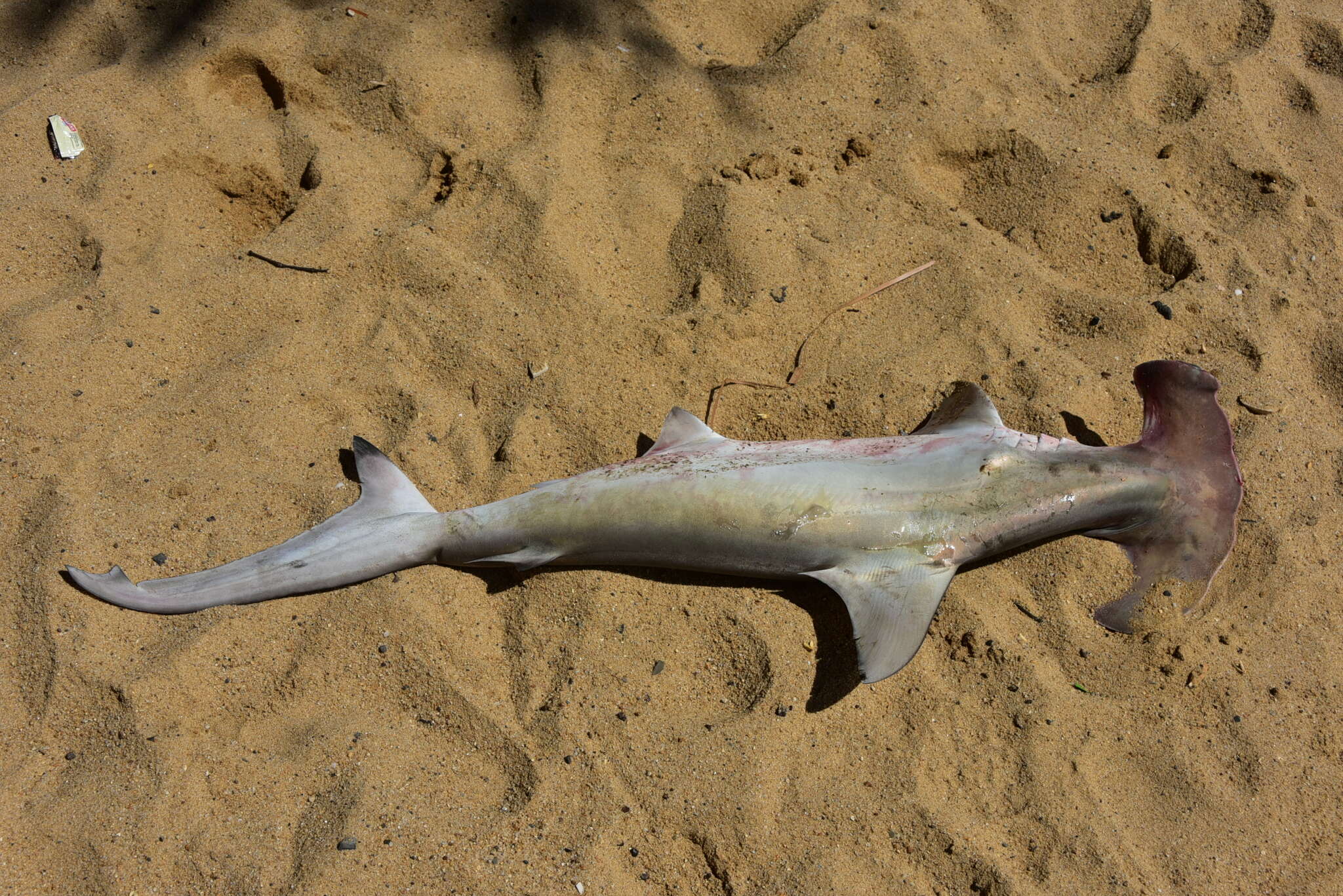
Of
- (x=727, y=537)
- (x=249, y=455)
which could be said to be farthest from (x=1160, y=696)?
(x=249, y=455)

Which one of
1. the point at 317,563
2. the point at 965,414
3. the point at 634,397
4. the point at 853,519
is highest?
the point at 965,414

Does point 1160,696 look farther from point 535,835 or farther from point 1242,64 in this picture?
point 1242,64

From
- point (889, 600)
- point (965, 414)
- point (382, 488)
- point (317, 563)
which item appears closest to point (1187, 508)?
point (965, 414)

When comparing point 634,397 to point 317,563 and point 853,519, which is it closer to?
point 853,519

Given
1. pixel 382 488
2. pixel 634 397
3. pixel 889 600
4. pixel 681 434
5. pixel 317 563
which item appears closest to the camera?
pixel 889 600

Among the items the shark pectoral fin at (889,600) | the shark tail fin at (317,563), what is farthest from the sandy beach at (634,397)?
the shark pectoral fin at (889,600)

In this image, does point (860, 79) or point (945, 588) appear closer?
point (945, 588)

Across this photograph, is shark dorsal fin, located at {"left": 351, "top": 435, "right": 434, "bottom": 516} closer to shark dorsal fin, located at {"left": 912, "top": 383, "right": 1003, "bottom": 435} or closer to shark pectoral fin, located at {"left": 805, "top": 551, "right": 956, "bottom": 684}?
shark pectoral fin, located at {"left": 805, "top": 551, "right": 956, "bottom": 684}
